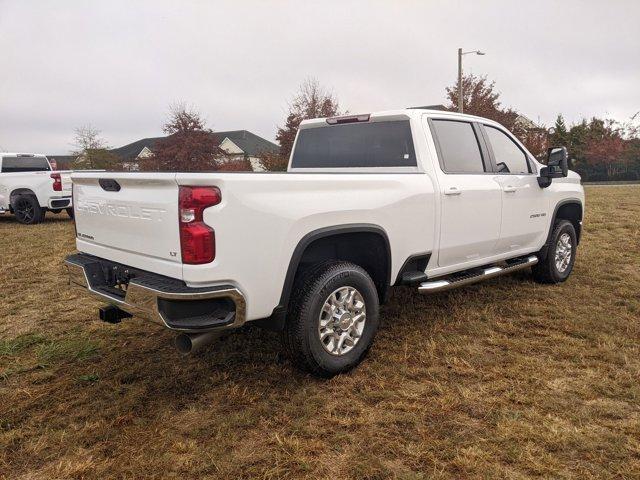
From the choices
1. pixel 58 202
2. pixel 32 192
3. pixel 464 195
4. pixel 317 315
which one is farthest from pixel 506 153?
pixel 32 192

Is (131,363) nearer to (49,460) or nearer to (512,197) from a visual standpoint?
(49,460)

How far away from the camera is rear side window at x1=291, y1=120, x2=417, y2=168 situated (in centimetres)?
405

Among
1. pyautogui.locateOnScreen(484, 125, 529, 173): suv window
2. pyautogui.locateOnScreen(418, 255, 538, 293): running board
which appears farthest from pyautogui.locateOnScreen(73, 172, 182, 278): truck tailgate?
pyautogui.locateOnScreen(484, 125, 529, 173): suv window

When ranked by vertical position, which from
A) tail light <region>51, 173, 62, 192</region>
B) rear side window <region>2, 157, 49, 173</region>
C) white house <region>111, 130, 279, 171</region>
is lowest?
tail light <region>51, 173, 62, 192</region>

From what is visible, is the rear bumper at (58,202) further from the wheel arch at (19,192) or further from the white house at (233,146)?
the white house at (233,146)

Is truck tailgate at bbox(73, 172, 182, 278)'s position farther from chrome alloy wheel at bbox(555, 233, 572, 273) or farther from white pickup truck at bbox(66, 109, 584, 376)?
chrome alloy wheel at bbox(555, 233, 572, 273)

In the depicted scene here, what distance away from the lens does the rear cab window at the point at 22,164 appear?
1231 cm

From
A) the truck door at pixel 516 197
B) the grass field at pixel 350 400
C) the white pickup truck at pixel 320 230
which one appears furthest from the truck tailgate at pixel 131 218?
the truck door at pixel 516 197

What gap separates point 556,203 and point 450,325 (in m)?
2.18

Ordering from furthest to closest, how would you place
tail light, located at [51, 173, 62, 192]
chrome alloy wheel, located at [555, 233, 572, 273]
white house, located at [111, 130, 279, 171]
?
white house, located at [111, 130, 279, 171] < tail light, located at [51, 173, 62, 192] < chrome alloy wheel, located at [555, 233, 572, 273]

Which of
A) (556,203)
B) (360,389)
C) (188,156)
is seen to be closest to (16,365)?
(360,389)

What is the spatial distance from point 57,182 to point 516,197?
1078cm

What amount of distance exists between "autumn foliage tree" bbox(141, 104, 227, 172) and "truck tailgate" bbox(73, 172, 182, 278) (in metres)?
28.8

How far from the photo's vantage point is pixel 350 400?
3.02 metres
